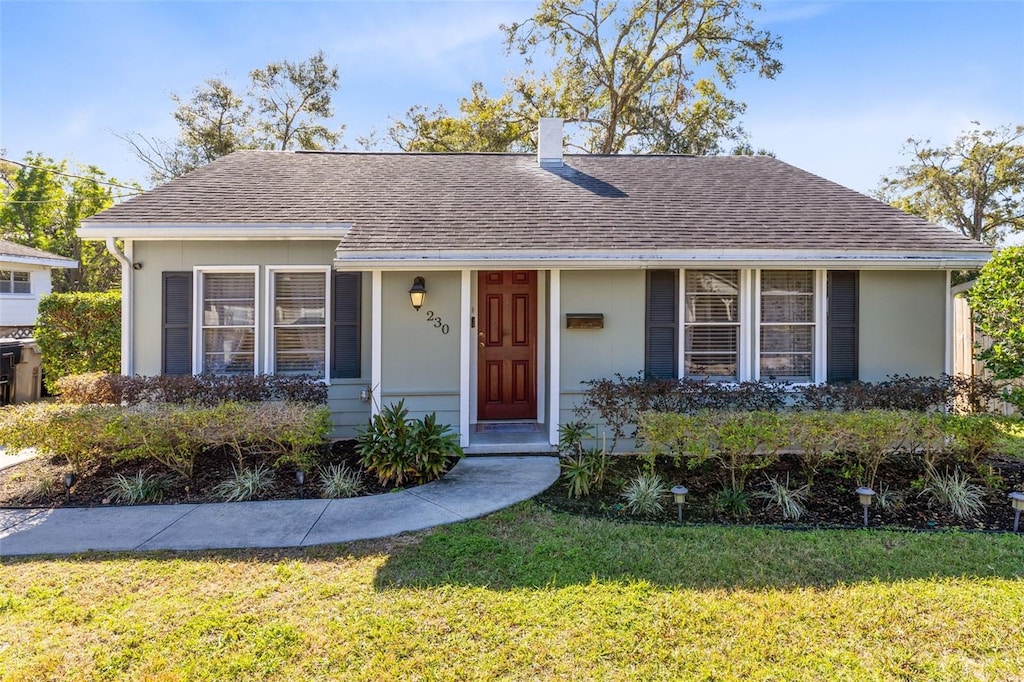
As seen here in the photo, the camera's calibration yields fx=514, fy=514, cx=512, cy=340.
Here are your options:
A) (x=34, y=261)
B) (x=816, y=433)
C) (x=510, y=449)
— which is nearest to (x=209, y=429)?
(x=510, y=449)

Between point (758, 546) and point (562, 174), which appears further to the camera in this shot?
point (562, 174)

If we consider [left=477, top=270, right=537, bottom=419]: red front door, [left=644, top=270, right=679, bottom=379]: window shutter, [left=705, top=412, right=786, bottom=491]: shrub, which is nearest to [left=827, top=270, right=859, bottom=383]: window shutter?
[left=644, top=270, right=679, bottom=379]: window shutter

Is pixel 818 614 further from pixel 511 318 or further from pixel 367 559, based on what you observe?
pixel 511 318

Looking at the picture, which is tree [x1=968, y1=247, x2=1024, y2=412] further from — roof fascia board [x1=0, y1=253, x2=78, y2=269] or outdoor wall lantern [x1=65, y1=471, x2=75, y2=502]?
roof fascia board [x1=0, y1=253, x2=78, y2=269]

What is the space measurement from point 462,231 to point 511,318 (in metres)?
1.53

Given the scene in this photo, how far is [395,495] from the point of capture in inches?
204

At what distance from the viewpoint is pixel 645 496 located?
4840 mm

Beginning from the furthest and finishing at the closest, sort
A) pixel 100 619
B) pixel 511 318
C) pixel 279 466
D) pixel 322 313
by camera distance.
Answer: pixel 511 318
pixel 322 313
pixel 279 466
pixel 100 619

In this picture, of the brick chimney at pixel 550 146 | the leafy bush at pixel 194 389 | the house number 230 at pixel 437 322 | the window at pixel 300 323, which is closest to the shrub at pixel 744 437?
the house number 230 at pixel 437 322

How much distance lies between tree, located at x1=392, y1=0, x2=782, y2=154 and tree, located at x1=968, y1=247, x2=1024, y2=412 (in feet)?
51.8

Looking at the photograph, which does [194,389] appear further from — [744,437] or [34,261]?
[34,261]

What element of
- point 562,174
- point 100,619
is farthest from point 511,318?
point 100,619

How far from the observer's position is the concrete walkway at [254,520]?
4.14 metres

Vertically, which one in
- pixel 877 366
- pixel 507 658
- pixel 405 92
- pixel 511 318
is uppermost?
pixel 405 92
